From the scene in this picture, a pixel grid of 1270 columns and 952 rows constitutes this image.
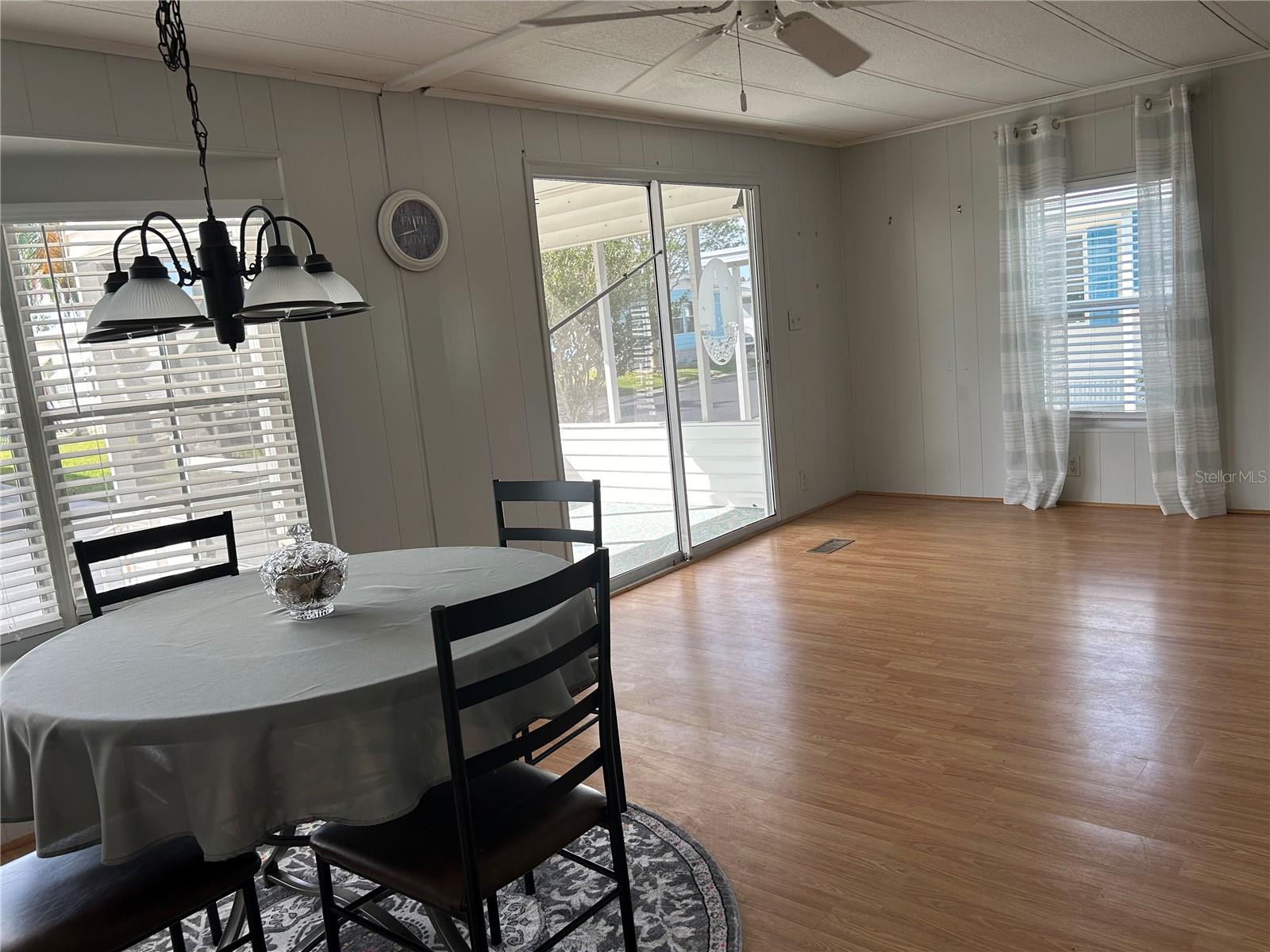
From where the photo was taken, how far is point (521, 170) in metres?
4.38

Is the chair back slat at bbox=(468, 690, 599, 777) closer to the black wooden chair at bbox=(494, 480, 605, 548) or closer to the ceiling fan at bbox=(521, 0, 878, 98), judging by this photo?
the black wooden chair at bbox=(494, 480, 605, 548)

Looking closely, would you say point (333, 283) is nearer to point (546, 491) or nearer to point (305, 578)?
point (305, 578)

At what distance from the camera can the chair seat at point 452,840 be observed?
1.73 metres

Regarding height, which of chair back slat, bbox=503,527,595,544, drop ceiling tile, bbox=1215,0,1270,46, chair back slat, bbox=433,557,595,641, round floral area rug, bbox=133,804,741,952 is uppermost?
drop ceiling tile, bbox=1215,0,1270,46

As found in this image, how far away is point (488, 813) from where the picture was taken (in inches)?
74.8

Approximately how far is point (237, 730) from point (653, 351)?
3.93 m

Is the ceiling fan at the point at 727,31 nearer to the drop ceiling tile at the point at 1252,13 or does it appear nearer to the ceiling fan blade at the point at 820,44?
the ceiling fan blade at the point at 820,44

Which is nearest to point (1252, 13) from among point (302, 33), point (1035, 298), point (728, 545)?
point (1035, 298)

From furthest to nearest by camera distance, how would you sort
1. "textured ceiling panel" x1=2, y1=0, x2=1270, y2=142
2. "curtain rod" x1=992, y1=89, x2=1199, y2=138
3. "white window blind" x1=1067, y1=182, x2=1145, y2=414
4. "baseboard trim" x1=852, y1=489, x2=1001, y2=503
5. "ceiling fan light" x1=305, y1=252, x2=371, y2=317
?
"baseboard trim" x1=852, y1=489, x2=1001, y2=503 < "white window blind" x1=1067, y1=182, x2=1145, y2=414 < "curtain rod" x1=992, y1=89, x2=1199, y2=138 < "textured ceiling panel" x1=2, y1=0, x2=1270, y2=142 < "ceiling fan light" x1=305, y1=252, x2=371, y2=317

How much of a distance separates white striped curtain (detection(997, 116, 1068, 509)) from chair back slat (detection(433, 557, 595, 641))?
15.6ft

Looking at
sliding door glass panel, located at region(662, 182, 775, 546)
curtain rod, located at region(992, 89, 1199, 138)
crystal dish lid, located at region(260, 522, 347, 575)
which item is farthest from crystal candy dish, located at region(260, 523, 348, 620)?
curtain rod, located at region(992, 89, 1199, 138)

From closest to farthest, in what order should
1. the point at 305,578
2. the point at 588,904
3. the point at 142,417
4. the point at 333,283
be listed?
the point at 333,283
the point at 305,578
the point at 588,904
the point at 142,417

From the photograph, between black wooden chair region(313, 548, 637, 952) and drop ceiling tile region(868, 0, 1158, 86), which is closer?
black wooden chair region(313, 548, 637, 952)

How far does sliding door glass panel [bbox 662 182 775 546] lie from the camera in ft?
17.9
